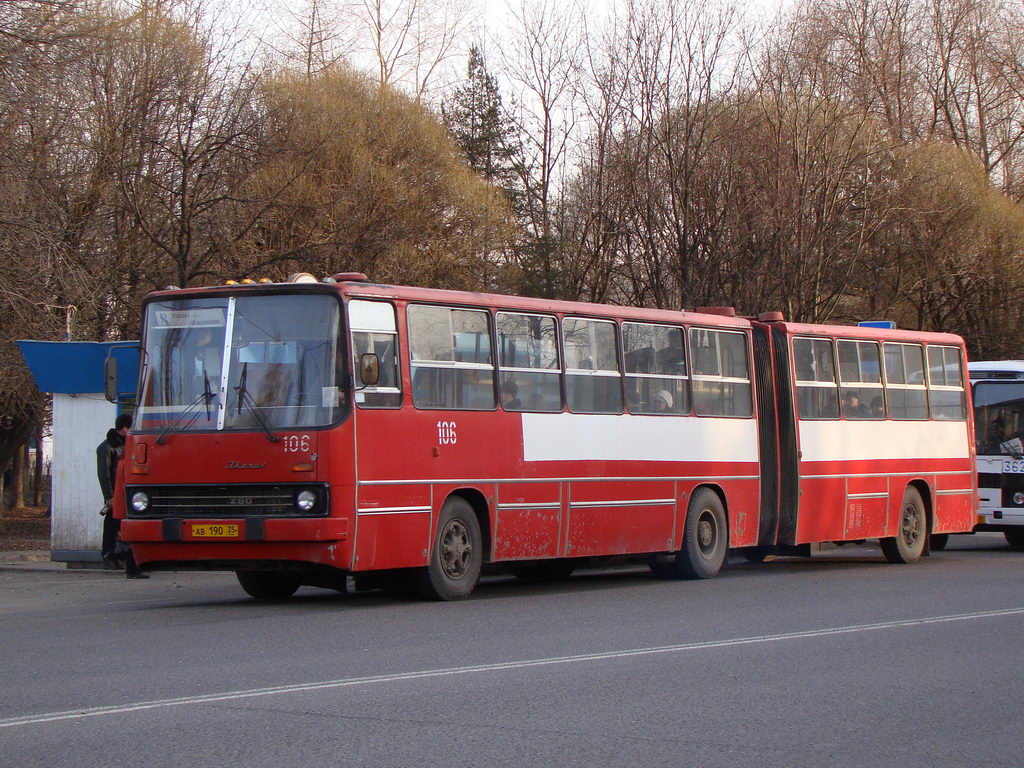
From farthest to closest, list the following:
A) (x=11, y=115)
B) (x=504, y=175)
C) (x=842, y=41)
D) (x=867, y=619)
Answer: (x=504, y=175), (x=842, y=41), (x=11, y=115), (x=867, y=619)

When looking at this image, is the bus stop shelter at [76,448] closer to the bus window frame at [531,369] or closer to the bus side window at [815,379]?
the bus window frame at [531,369]

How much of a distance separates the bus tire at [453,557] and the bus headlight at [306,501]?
1528 mm

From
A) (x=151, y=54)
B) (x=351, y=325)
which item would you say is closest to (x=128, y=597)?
(x=351, y=325)

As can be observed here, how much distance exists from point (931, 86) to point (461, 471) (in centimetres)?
3722

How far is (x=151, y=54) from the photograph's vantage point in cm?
2695

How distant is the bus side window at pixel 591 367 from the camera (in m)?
16.0

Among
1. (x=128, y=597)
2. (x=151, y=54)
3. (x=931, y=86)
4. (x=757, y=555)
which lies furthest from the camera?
(x=931, y=86)

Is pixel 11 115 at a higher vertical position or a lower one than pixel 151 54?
lower

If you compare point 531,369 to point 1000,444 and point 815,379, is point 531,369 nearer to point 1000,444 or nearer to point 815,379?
point 815,379

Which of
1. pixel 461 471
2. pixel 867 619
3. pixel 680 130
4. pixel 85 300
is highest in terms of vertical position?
pixel 680 130

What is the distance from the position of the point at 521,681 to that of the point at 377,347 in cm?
541

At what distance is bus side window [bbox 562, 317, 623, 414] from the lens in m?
16.0

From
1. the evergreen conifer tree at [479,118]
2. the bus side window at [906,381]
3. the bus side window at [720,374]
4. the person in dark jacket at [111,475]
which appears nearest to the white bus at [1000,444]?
the bus side window at [906,381]

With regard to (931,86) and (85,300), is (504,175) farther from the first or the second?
(85,300)
